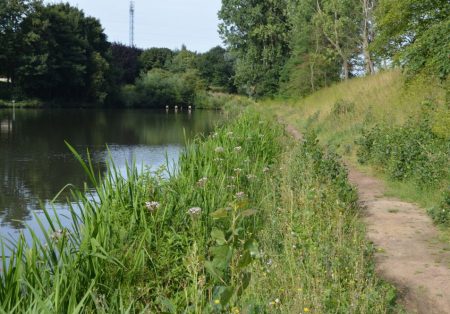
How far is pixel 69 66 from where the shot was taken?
57250mm

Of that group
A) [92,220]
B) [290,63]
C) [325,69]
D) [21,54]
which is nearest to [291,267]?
[92,220]

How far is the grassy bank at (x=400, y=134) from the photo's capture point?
789 centimetres

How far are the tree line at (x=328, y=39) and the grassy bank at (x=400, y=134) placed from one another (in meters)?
0.74

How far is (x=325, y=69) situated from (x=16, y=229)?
29.1 metres

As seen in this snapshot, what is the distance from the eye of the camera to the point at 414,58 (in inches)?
470

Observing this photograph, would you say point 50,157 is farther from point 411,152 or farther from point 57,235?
point 57,235

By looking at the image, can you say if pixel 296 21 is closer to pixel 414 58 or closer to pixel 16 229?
pixel 414 58

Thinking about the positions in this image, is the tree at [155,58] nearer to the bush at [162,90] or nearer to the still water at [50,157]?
the bush at [162,90]

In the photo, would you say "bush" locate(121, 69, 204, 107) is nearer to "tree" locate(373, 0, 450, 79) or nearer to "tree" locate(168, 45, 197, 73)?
"tree" locate(168, 45, 197, 73)

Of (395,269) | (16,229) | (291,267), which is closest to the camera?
(291,267)

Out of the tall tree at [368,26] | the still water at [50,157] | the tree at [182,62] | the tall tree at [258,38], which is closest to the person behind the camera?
the still water at [50,157]

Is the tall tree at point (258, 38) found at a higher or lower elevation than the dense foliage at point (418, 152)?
higher

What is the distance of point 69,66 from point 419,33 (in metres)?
49.0

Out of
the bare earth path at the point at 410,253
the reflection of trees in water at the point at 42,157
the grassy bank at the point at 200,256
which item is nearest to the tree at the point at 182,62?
the reflection of trees in water at the point at 42,157
